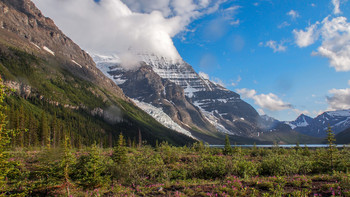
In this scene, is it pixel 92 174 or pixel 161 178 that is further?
pixel 161 178

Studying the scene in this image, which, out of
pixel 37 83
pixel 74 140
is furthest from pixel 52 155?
pixel 37 83

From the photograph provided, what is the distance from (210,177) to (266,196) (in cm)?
1015

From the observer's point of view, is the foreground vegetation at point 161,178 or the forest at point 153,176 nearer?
the forest at point 153,176

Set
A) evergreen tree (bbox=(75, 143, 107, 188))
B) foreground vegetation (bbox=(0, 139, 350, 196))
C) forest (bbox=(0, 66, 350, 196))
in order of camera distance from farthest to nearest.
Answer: evergreen tree (bbox=(75, 143, 107, 188))
foreground vegetation (bbox=(0, 139, 350, 196))
forest (bbox=(0, 66, 350, 196))

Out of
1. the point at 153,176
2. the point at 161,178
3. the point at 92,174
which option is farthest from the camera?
the point at 153,176

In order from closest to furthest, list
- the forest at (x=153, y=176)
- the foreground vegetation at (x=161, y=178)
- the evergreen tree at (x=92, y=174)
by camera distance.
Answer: the forest at (x=153, y=176), the foreground vegetation at (x=161, y=178), the evergreen tree at (x=92, y=174)

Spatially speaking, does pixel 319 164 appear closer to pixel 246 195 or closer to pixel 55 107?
pixel 246 195

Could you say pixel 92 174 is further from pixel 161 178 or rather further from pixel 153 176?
pixel 161 178

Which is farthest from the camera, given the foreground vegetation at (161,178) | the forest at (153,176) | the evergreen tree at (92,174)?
the evergreen tree at (92,174)

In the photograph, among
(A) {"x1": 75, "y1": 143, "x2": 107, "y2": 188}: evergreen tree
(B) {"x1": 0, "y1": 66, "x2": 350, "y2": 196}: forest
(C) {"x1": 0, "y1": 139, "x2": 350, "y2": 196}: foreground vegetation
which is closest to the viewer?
(B) {"x1": 0, "y1": 66, "x2": 350, "y2": 196}: forest

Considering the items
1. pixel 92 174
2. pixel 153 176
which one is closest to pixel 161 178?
→ pixel 153 176

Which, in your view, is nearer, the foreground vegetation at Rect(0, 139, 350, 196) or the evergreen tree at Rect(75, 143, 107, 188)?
the foreground vegetation at Rect(0, 139, 350, 196)

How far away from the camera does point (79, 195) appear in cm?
1491

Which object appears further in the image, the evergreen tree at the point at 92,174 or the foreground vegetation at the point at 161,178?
the evergreen tree at the point at 92,174
